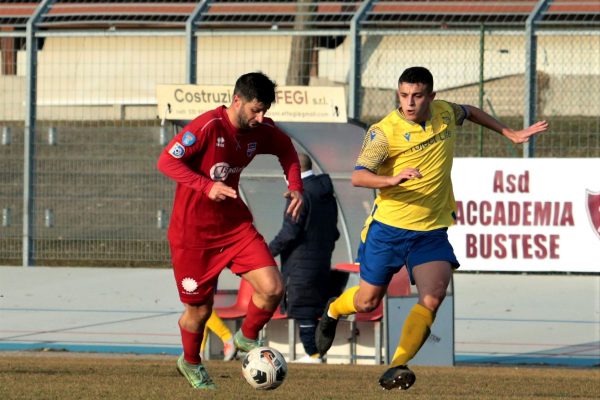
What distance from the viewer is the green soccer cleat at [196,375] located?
9.05m

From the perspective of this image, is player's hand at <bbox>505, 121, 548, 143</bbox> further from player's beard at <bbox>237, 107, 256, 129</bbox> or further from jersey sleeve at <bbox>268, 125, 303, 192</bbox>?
player's beard at <bbox>237, 107, 256, 129</bbox>

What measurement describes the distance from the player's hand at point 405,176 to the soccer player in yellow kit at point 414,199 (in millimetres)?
297

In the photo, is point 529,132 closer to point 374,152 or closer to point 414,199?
point 414,199

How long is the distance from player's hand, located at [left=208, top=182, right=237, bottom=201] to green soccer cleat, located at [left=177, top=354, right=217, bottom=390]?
4.49ft

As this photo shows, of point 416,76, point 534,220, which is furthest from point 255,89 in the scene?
point 534,220

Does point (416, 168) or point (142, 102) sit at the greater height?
point (142, 102)

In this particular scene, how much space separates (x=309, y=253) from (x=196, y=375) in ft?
12.0

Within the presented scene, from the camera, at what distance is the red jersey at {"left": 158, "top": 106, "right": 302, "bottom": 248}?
8.66 metres

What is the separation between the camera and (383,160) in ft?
29.2

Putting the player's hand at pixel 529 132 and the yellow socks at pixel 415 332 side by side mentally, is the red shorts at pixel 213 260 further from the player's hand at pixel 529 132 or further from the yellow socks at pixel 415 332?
the player's hand at pixel 529 132

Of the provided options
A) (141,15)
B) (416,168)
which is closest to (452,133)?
(416,168)

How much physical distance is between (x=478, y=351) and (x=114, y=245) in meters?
6.50

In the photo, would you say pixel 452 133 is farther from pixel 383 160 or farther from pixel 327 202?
pixel 327 202

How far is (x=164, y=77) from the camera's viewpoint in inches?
731
